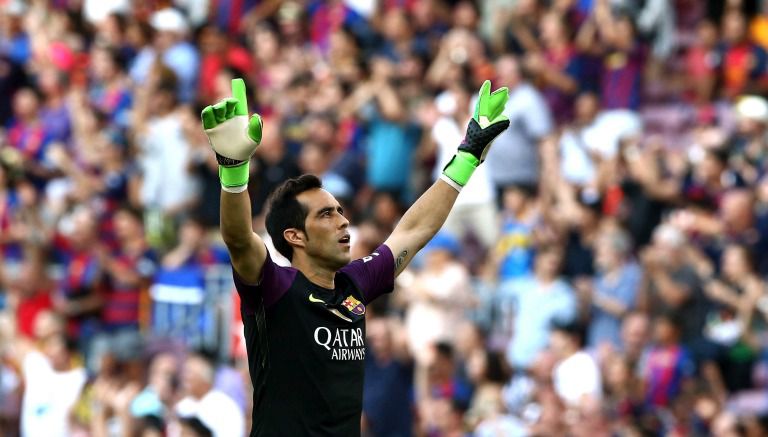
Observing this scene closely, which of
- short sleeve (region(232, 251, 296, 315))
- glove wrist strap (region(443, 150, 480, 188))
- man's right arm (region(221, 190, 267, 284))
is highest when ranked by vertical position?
glove wrist strap (region(443, 150, 480, 188))

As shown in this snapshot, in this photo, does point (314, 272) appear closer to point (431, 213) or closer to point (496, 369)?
point (431, 213)

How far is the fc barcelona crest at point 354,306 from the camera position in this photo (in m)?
6.61

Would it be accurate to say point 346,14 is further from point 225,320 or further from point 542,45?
point 225,320

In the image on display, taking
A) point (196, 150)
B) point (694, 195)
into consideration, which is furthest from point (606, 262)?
point (196, 150)

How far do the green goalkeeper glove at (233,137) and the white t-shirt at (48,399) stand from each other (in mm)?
7092

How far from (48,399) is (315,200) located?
269 inches

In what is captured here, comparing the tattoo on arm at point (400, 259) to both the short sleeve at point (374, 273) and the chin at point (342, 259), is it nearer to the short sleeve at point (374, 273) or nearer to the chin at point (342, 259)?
the short sleeve at point (374, 273)

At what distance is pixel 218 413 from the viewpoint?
11000 mm

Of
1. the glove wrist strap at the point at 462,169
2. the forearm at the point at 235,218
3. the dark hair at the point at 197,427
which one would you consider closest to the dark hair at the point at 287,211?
the forearm at the point at 235,218

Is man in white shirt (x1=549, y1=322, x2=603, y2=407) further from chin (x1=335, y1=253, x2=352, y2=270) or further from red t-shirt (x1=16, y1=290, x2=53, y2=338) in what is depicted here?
red t-shirt (x1=16, y1=290, x2=53, y2=338)

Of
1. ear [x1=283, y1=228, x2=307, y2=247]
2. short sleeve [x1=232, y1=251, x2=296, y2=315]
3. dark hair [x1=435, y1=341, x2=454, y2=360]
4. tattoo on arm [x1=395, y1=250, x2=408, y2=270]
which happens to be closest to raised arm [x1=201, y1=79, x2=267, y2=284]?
short sleeve [x1=232, y1=251, x2=296, y2=315]

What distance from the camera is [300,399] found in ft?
20.8

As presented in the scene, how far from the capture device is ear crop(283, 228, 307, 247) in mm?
6605

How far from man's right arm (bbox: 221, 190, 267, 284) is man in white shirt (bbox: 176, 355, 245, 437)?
473cm
